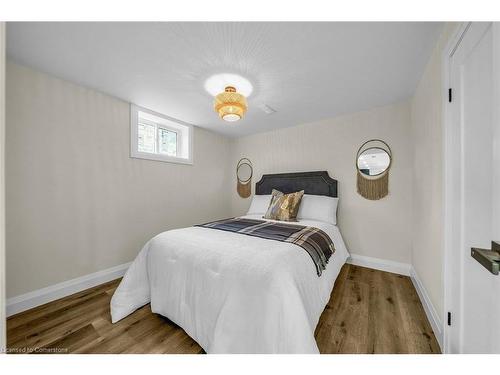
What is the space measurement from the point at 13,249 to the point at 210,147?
2652 millimetres

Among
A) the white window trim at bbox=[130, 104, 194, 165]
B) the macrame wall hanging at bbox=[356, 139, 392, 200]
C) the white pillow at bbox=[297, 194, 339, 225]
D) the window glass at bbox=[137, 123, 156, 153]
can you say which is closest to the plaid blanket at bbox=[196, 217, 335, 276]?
the white pillow at bbox=[297, 194, 339, 225]

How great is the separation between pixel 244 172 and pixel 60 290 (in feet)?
9.63

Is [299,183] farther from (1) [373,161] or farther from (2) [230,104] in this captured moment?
(2) [230,104]

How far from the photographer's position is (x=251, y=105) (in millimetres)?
2377

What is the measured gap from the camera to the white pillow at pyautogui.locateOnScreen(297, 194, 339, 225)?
2.50 m

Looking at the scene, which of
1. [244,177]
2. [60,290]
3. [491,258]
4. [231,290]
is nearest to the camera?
[491,258]

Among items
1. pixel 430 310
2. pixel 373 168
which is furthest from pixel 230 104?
pixel 430 310

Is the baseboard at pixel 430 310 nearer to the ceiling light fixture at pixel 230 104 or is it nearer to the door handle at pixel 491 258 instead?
the door handle at pixel 491 258

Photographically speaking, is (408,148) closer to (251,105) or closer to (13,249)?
(251,105)

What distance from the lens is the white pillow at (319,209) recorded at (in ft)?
8.21

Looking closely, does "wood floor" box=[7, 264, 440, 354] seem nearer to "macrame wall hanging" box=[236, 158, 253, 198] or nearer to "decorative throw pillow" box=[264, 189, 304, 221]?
"decorative throw pillow" box=[264, 189, 304, 221]

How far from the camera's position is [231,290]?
3.64ft

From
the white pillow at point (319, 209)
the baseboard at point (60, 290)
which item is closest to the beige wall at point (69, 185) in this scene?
the baseboard at point (60, 290)

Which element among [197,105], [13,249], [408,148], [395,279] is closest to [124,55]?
[197,105]
